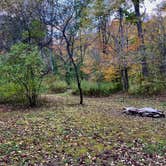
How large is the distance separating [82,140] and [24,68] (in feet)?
16.5

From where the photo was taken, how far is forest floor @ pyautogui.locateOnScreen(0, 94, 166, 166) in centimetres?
443

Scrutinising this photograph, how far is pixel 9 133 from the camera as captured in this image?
5.98 m

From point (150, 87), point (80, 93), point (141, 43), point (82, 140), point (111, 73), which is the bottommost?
point (82, 140)

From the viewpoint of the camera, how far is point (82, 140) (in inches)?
213

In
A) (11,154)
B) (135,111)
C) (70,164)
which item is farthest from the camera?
(135,111)

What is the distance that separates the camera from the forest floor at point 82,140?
4.43 metres

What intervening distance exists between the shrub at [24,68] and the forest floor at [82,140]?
2206 mm

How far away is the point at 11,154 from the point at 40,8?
27.0 ft

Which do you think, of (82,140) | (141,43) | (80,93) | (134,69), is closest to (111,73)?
(134,69)

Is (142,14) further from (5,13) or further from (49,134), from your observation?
(49,134)

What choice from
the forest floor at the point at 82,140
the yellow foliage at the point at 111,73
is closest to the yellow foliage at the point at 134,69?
the yellow foliage at the point at 111,73

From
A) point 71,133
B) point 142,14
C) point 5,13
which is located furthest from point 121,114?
point 142,14

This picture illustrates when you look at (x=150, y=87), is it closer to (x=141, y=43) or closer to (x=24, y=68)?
(x=141, y=43)

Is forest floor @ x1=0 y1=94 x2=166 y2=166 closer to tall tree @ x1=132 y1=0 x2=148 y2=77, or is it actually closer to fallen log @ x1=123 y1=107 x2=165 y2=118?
fallen log @ x1=123 y1=107 x2=165 y2=118
